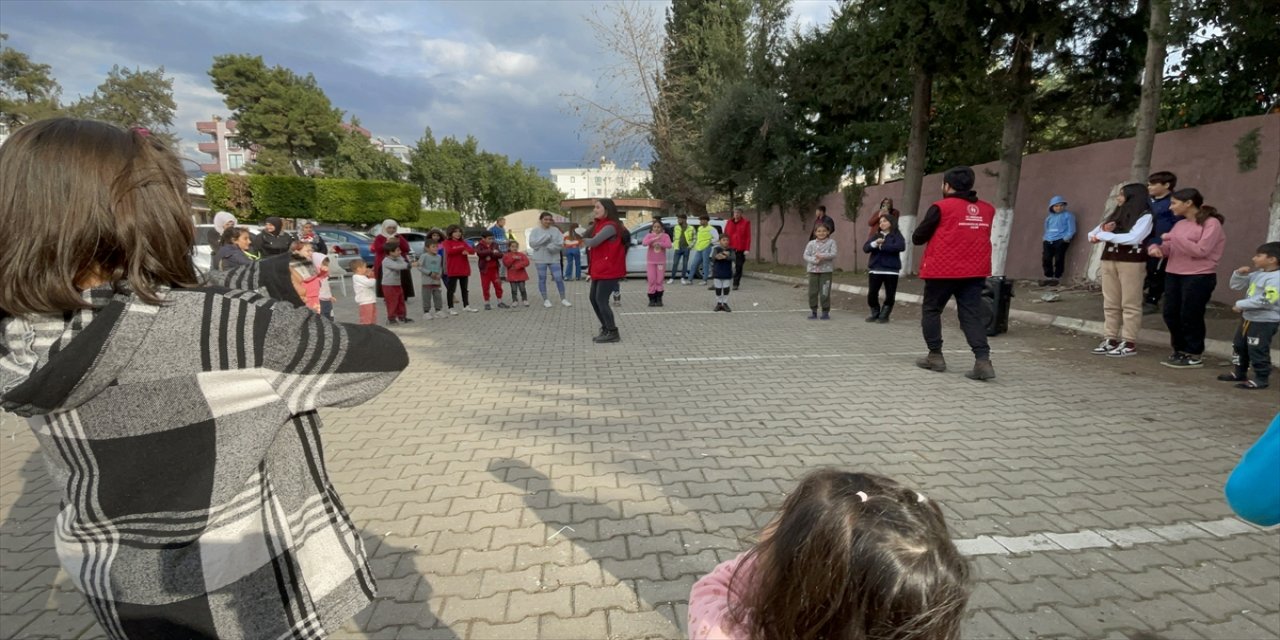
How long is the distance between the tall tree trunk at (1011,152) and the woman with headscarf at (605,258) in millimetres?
7868

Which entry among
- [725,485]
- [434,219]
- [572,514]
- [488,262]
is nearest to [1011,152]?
[488,262]

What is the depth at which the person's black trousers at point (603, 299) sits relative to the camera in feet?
26.2

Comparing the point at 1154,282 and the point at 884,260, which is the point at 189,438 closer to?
the point at 884,260

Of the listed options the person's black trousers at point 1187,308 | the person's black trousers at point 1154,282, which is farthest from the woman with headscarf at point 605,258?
the person's black trousers at point 1154,282

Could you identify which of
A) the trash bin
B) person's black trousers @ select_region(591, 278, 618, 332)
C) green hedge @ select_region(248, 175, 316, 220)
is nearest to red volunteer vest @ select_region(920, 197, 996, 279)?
the trash bin

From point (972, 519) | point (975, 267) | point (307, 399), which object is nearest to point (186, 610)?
point (307, 399)

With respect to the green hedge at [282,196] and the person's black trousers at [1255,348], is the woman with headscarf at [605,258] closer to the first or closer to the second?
the person's black trousers at [1255,348]

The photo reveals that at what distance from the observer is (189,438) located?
44.8 inches

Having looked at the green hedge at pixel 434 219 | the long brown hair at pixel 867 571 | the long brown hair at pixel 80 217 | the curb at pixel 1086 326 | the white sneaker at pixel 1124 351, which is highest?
the green hedge at pixel 434 219

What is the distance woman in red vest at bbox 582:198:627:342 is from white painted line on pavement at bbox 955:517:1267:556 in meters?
5.54

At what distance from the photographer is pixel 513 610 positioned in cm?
248

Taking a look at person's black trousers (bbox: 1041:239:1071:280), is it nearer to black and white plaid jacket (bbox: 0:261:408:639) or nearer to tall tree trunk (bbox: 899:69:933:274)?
tall tree trunk (bbox: 899:69:933:274)

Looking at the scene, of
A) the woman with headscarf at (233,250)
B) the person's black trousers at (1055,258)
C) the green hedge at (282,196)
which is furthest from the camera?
the green hedge at (282,196)

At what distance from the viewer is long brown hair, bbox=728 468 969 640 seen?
43.3 inches
